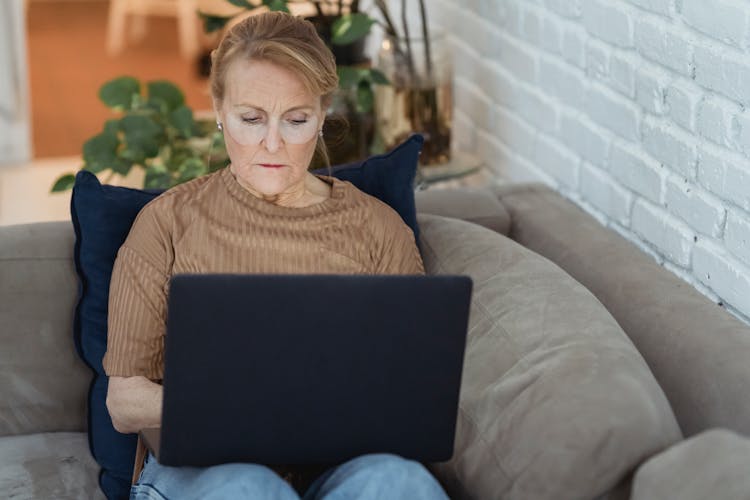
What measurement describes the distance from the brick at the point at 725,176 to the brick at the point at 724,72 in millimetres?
97

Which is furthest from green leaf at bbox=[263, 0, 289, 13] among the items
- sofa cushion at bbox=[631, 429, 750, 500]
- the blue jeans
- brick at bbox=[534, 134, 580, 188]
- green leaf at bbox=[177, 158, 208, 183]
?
sofa cushion at bbox=[631, 429, 750, 500]

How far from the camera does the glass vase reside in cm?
266

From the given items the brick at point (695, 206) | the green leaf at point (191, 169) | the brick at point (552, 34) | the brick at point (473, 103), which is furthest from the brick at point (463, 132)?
the brick at point (695, 206)

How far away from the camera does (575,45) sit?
7.55 ft

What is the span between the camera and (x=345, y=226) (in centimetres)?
181

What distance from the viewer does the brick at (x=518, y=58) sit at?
251 centimetres

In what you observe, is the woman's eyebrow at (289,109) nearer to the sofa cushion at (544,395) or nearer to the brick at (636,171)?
the sofa cushion at (544,395)

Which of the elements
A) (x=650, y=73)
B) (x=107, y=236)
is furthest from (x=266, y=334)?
(x=650, y=73)

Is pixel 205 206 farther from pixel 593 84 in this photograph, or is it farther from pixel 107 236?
pixel 593 84

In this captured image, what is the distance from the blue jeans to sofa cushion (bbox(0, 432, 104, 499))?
39 cm

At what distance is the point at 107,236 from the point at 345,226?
0.37 m

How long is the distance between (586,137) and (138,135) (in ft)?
3.11

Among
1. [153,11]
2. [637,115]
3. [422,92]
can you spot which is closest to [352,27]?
[422,92]

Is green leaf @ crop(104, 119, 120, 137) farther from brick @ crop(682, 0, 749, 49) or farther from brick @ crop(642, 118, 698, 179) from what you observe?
brick @ crop(682, 0, 749, 49)
